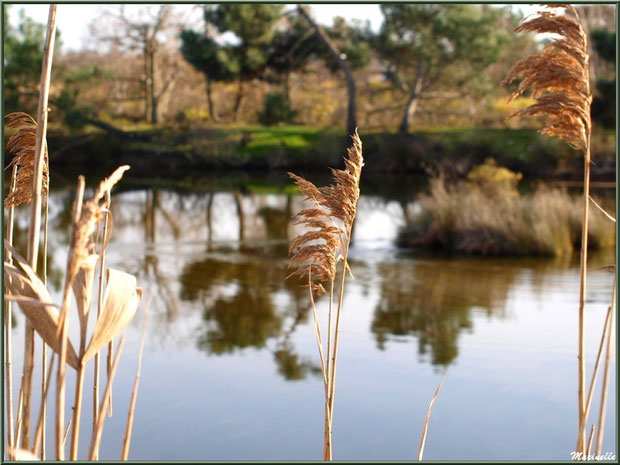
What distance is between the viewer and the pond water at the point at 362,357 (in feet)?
18.2

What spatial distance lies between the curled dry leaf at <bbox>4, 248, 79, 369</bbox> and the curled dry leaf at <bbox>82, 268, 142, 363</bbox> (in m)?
0.06

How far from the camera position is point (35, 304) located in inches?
46.5

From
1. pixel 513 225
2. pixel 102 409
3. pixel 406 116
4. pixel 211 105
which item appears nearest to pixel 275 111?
pixel 211 105

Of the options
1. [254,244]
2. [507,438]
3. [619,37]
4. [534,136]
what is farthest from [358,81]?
[619,37]

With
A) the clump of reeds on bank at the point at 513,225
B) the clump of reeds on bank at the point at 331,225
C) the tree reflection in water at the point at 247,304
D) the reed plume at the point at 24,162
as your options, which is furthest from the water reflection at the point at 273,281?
the reed plume at the point at 24,162

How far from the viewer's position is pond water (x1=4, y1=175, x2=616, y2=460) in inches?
219

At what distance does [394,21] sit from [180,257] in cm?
2053

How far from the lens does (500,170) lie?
70.7ft

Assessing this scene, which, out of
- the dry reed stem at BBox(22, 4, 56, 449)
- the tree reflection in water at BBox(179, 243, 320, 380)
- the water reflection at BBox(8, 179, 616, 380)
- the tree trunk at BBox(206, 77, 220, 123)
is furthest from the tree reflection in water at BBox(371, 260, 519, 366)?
the tree trunk at BBox(206, 77, 220, 123)

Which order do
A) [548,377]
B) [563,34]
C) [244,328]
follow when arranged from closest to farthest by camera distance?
[563,34]
[548,377]
[244,328]

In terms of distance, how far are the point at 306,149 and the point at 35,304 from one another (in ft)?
87.7

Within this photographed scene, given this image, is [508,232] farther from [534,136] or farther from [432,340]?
[534,136]

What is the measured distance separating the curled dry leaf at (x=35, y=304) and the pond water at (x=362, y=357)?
390 cm

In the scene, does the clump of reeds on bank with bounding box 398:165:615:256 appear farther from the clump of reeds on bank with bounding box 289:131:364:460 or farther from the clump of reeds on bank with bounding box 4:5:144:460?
the clump of reeds on bank with bounding box 4:5:144:460
